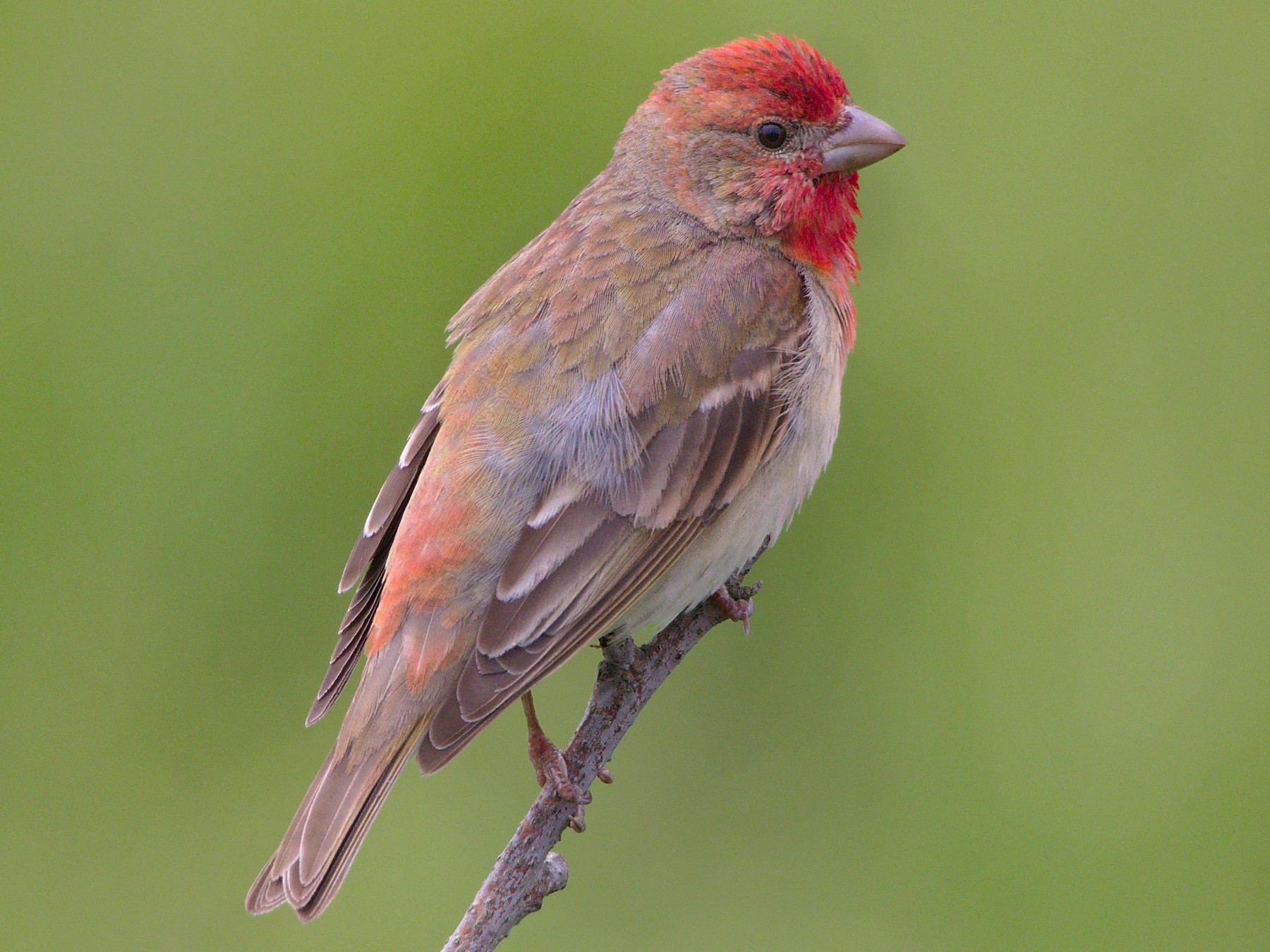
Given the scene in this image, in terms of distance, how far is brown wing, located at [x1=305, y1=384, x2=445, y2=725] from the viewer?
4.58m

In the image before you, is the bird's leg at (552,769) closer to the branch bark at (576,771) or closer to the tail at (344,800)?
the branch bark at (576,771)

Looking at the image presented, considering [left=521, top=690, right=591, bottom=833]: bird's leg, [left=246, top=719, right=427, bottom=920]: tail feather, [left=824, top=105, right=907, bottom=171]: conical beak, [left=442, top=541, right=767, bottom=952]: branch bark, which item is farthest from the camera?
[left=824, top=105, right=907, bottom=171]: conical beak

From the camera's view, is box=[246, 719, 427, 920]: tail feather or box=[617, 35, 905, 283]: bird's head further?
box=[617, 35, 905, 283]: bird's head

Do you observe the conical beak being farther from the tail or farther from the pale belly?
the tail

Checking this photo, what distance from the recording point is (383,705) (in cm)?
416

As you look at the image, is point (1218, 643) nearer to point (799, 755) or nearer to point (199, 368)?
point (799, 755)

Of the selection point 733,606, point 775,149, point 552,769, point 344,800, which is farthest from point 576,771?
point 775,149

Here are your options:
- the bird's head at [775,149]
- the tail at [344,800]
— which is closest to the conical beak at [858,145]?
the bird's head at [775,149]

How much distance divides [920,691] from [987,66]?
2.54m

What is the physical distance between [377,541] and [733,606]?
1059 millimetres

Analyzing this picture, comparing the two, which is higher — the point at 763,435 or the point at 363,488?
the point at 763,435

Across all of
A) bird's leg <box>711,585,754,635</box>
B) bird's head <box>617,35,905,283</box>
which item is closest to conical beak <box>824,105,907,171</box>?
bird's head <box>617,35,905,283</box>

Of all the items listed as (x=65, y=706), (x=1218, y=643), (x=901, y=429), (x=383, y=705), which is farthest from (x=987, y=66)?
(x=65, y=706)

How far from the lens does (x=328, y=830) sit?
3.95 metres
